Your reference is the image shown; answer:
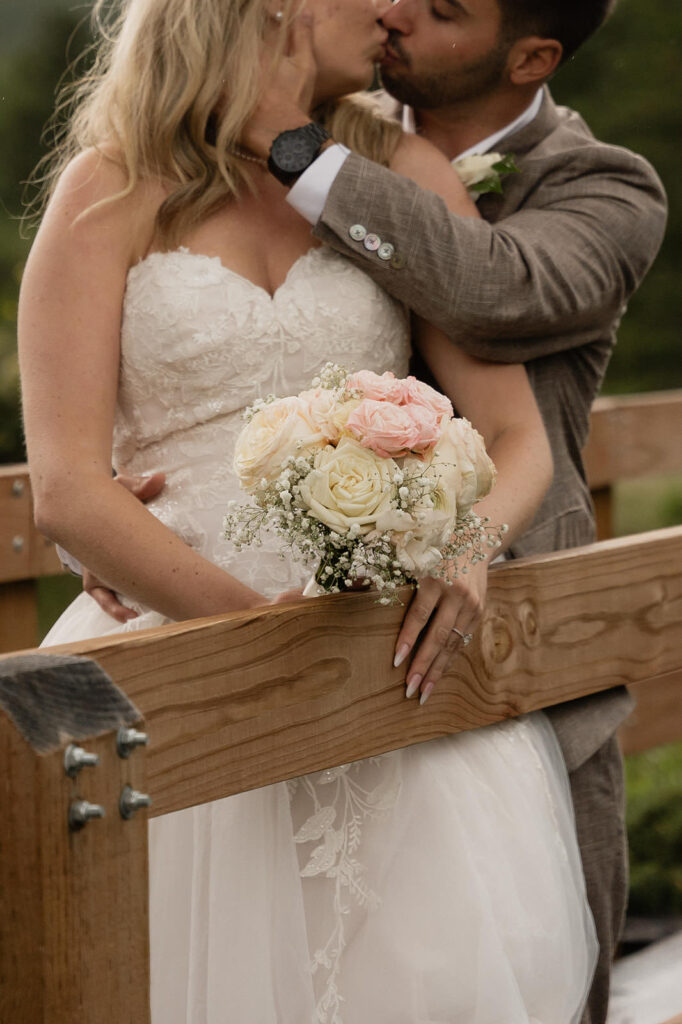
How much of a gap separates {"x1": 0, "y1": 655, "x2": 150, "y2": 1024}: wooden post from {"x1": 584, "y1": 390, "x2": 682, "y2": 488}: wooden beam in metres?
2.52

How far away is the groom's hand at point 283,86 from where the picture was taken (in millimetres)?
2111

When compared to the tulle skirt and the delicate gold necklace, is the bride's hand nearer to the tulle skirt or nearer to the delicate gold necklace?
the tulle skirt

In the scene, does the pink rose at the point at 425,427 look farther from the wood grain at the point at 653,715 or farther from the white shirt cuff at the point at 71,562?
the wood grain at the point at 653,715

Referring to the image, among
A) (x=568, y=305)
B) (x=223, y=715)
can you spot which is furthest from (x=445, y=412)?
(x=568, y=305)

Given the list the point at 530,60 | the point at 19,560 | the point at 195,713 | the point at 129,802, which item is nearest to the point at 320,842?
the point at 195,713

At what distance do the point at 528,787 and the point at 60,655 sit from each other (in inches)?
39.0

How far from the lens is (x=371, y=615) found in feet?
5.47

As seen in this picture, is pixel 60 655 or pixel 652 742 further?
pixel 652 742

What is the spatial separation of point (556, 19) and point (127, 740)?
180 centimetres

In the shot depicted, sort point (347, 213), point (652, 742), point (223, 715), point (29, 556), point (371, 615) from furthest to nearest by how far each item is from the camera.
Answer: point (652, 742) → point (29, 556) → point (347, 213) → point (371, 615) → point (223, 715)

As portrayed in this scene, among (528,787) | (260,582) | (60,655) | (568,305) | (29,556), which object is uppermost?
(568,305)

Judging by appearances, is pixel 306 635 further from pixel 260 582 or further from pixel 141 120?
pixel 141 120

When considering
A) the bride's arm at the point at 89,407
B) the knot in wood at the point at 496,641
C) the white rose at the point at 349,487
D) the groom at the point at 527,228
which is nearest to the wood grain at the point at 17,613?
the bride's arm at the point at 89,407

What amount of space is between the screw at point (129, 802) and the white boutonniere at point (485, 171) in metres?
1.43
